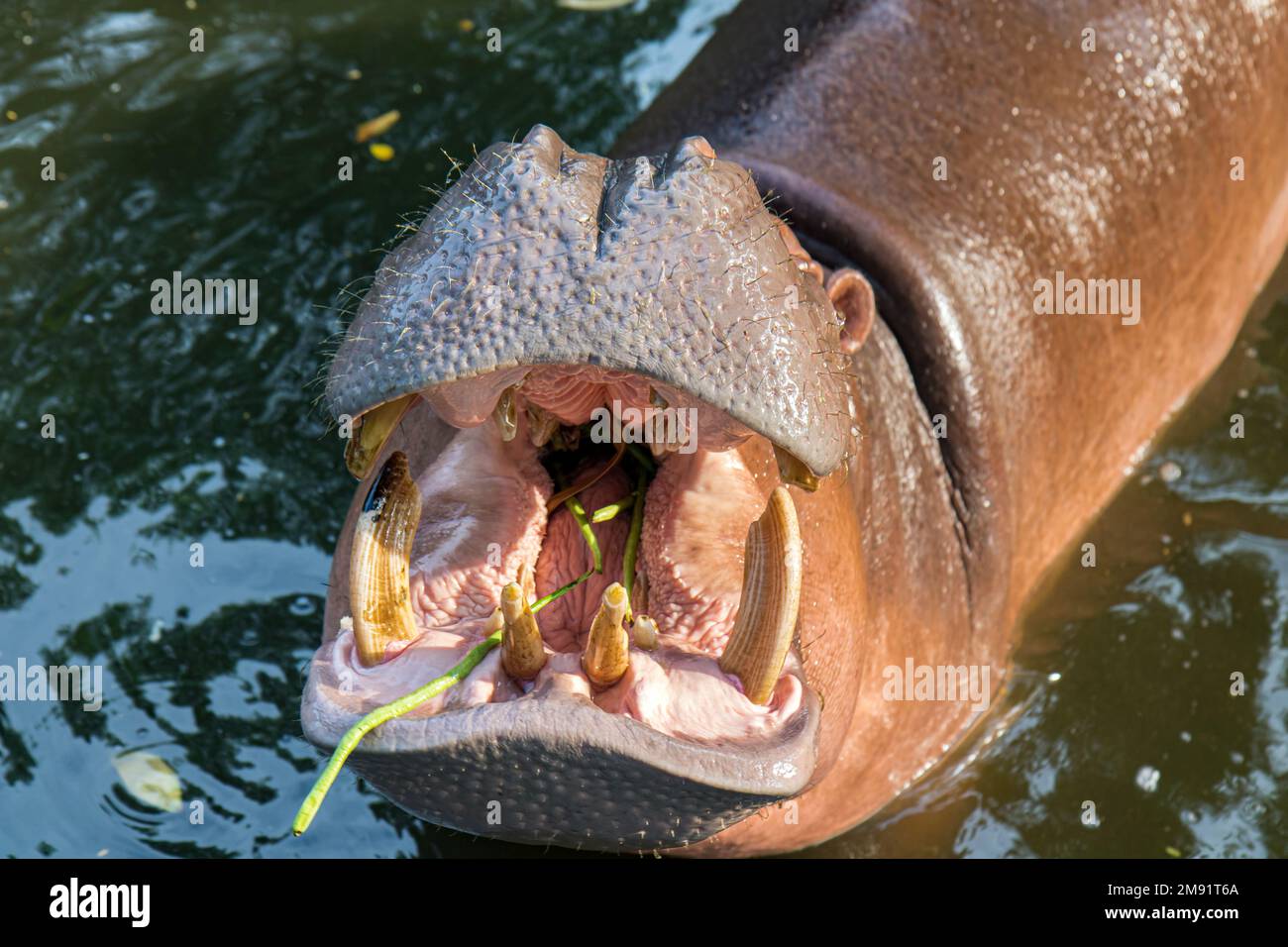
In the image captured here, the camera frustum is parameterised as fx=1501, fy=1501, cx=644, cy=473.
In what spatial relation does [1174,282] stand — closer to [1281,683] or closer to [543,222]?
[1281,683]

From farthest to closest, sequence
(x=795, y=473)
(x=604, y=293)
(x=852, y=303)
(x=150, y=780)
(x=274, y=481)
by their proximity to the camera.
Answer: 1. (x=274, y=481)
2. (x=150, y=780)
3. (x=852, y=303)
4. (x=795, y=473)
5. (x=604, y=293)

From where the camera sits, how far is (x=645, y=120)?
5355 mm

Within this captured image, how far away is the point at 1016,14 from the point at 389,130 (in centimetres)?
288

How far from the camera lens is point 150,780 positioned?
4449mm

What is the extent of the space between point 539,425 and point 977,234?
1879 millimetres

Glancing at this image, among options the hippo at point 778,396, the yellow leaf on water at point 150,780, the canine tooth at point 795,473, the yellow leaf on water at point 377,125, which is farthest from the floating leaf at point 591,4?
the canine tooth at point 795,473

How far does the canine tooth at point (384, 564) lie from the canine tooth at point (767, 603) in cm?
67

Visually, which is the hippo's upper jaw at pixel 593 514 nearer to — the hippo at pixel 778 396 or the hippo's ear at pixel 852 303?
the hippo at pixel 778 396

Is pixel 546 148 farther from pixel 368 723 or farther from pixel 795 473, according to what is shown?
pixel 368 723

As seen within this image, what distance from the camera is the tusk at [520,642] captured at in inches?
111

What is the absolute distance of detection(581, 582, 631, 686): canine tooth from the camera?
282cm

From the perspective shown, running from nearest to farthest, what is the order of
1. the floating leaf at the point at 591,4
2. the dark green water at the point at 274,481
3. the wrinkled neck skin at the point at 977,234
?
the wrinkled neck skin at the point at 977,234
the dark green water at the point at 274,481
the floating leaf at the point at 591,4

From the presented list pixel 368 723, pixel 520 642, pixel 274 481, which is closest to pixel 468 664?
pixel 520 642
